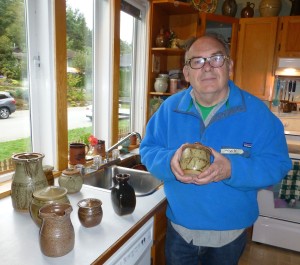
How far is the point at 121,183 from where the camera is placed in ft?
3.91

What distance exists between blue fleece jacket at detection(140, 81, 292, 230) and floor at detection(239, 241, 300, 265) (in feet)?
4.75

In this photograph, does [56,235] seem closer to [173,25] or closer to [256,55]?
[173,25]

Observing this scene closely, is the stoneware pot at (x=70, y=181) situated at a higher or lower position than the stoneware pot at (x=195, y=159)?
lower

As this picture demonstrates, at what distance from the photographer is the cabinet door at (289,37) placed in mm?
2775

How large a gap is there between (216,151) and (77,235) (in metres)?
0.59

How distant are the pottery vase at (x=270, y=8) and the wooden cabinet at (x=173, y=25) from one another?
0.35 metres

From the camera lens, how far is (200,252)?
1.19 m

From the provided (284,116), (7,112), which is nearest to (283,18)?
(284,116)

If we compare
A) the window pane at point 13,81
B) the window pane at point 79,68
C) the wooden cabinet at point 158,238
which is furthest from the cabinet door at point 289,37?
the window pane at point 13,81

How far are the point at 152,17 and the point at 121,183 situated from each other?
1.82 metres

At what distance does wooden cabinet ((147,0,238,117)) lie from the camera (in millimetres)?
2479

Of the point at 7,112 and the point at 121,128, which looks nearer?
the point at 7,112

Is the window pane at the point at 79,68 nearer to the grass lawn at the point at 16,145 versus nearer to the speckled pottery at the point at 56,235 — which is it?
the grass lawn at the point at 16,145

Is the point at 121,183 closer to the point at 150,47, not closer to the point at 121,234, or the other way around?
the point at 121,234
